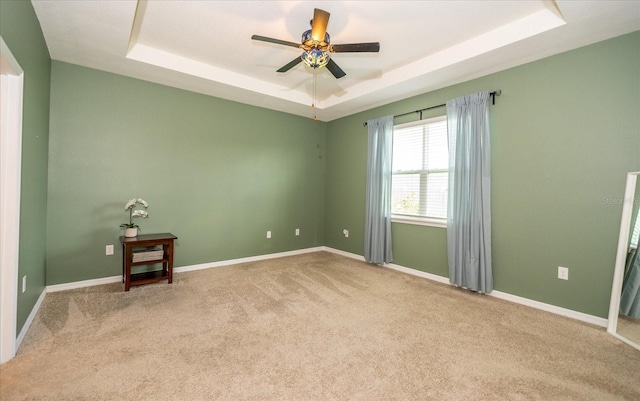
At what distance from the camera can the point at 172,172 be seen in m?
3.76

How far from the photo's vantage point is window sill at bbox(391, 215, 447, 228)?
362 centimetres

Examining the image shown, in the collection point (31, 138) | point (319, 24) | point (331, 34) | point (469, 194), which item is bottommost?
point (469, 194)

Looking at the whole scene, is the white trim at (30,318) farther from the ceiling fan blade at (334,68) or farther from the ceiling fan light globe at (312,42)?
the ceiling fan blade at (334,68)

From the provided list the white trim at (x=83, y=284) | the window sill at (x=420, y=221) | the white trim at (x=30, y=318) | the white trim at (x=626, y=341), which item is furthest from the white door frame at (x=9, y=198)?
the white trim at (x=626, y=341)

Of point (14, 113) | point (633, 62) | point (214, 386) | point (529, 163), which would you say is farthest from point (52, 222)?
point (633, 62)

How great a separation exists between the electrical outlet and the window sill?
3.96 ft

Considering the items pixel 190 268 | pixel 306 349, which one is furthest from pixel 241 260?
pixel 306 349

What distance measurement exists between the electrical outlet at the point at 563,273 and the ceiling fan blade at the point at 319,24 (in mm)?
3162

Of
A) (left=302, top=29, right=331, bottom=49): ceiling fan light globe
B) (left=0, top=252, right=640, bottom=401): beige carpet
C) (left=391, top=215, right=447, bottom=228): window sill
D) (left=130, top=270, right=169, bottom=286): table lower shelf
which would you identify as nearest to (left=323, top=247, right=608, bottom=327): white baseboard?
(left=0, top=252, right=640, bottom=401): beige carpet

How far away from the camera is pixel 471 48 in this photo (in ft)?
9.30

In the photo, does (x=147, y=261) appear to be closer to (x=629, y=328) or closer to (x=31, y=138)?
(x=31, y=138)

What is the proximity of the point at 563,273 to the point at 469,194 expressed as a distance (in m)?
1.15

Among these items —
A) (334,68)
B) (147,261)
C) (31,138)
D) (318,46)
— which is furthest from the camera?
(147,261)

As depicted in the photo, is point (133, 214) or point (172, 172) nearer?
point (133, 214)
